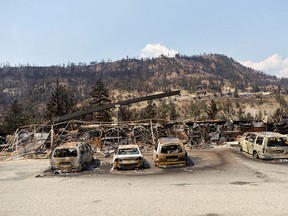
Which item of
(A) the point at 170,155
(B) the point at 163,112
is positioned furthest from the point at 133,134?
(B) the point at 163,112

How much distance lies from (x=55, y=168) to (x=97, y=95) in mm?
47115

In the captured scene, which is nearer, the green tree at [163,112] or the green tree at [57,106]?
the green tree at [57,106]

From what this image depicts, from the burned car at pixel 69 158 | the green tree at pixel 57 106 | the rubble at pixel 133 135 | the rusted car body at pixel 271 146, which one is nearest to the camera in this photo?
the burned car at pixel 69 158

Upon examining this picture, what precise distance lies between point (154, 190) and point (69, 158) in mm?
7800

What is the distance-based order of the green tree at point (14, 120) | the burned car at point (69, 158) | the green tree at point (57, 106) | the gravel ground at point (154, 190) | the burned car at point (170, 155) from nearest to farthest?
the gravel ground at point (154, 190) < the burned car at point (69, 158) < the burned car at point (170, 155) < the green tree at point (57, 106) < the green tree at point (14, 120)

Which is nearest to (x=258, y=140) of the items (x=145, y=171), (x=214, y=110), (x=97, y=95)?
(x=145, y=171)

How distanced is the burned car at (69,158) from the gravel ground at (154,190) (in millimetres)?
655

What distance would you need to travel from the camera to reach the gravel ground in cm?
1105

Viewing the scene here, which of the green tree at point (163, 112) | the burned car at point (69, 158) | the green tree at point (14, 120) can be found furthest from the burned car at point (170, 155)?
the green tree at point (163, 112)

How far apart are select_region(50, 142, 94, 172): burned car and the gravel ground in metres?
0.65

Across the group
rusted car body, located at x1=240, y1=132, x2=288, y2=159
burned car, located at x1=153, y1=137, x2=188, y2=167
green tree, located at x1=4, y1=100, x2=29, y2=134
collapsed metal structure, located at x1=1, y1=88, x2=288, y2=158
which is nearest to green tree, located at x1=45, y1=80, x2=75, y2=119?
green tree, located at x1=4, y1=100, x2=29, y2=134

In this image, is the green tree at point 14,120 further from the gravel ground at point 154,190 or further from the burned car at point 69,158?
the burned car at point 69,158

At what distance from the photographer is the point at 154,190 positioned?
14.0 m

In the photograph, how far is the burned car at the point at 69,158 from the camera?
1992cm
